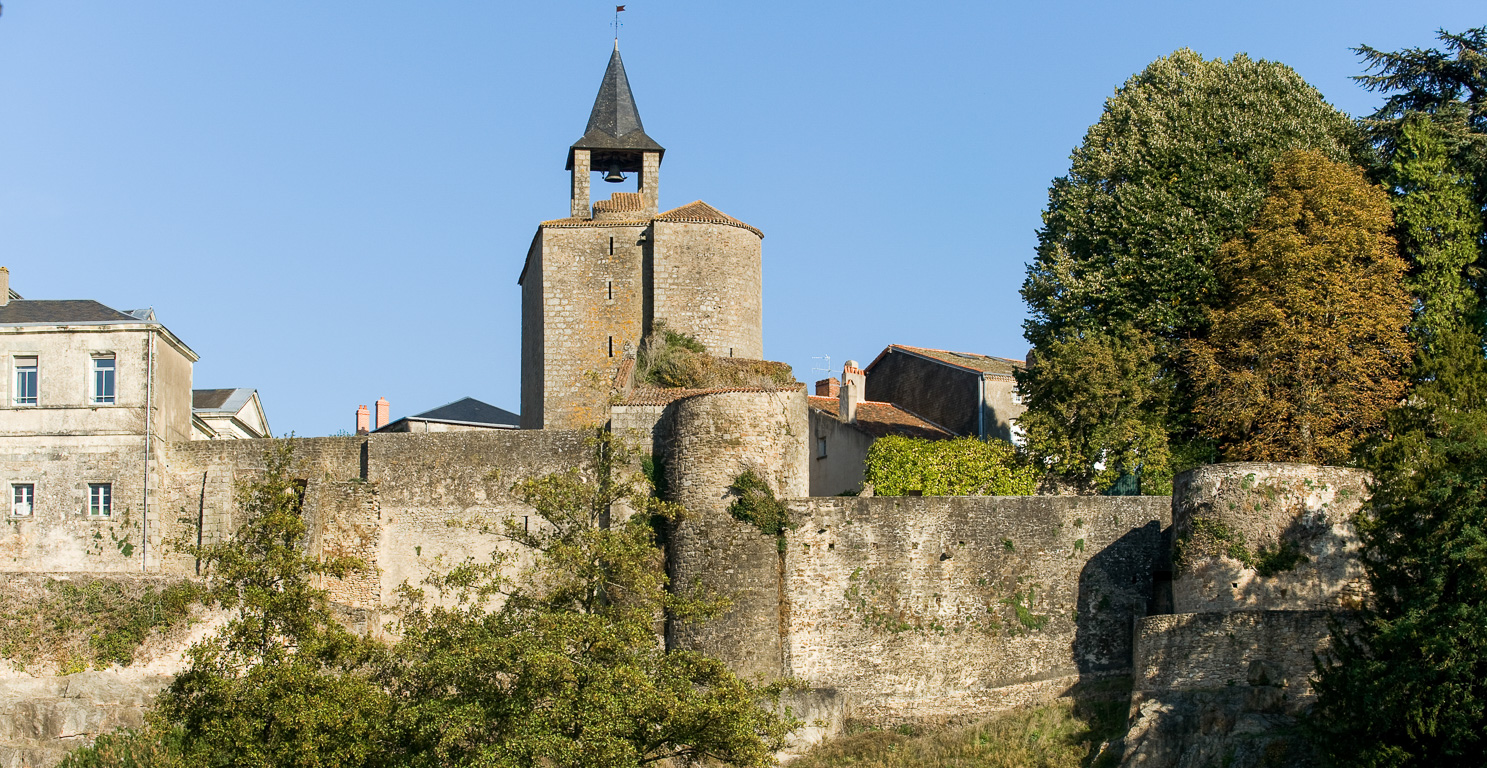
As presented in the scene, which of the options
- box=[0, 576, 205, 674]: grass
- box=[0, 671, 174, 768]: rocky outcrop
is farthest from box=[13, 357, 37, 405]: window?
box=[0, 671, 174, 768]: rocky outcrop

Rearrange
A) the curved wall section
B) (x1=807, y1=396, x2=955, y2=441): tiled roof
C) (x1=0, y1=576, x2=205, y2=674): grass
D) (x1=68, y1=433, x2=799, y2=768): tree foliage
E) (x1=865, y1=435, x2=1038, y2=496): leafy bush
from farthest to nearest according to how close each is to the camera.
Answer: (x1=807, y1=396, x2=955, y2=441): tiled roof
the curved wall section
(x1=865, y1=435, x2=1038, y2=496): leafy bush
(x1=0, y1=576, x2=205, y2=674): grass
(x1=68, y1=433, x2=799, y2=768): tree foliage

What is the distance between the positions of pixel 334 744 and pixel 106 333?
13710 mm

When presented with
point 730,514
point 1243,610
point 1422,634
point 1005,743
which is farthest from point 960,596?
point 1422,634

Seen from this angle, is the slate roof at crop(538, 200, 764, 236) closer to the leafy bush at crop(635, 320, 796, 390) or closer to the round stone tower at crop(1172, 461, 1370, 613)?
the leafy bush at crop(635, 320, 796, 390)

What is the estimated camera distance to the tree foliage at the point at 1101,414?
122ft

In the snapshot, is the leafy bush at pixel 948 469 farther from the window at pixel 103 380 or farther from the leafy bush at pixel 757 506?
the window at pixel 103 380

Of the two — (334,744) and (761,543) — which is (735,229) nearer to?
(761,543)

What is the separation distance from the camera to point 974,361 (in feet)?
158

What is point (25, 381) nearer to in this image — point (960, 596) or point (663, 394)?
point (663, 394)

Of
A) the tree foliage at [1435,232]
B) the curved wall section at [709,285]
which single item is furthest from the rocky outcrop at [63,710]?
the tree foliage at [1435,232]

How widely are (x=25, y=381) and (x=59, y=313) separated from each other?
65.8 inches

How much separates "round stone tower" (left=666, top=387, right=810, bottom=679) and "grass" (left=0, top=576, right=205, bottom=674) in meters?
9.15

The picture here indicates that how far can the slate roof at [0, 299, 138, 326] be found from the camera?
37.3 meters

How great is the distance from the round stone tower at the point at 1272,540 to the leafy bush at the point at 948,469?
19.7 feet
